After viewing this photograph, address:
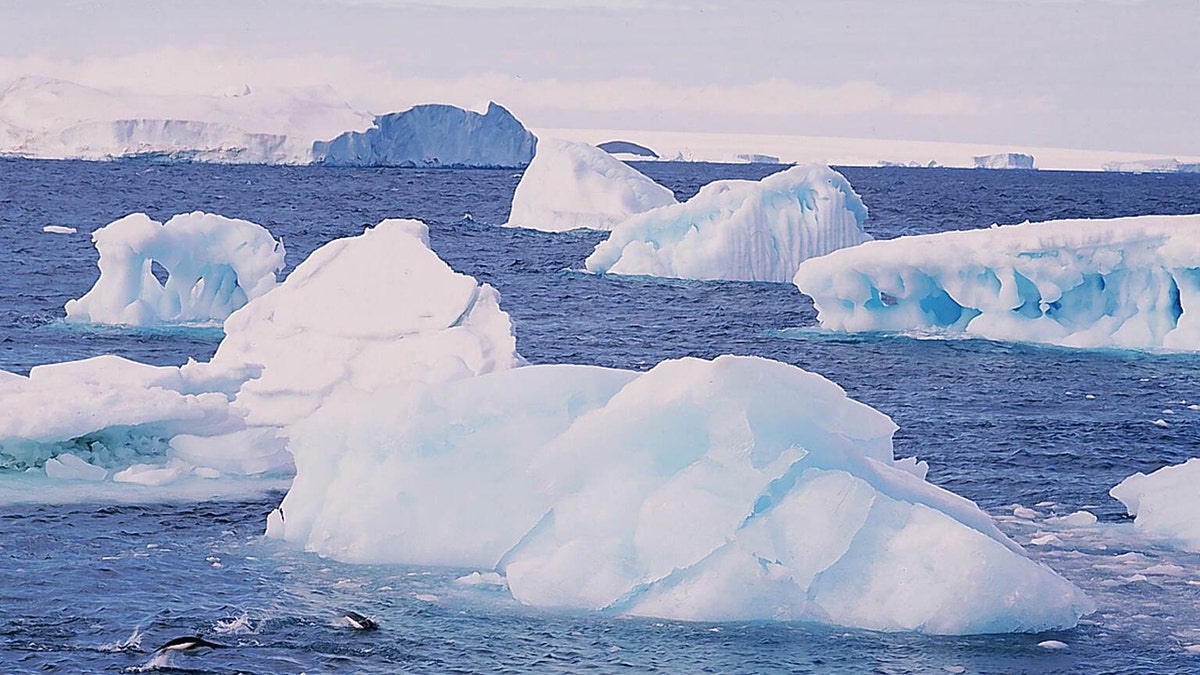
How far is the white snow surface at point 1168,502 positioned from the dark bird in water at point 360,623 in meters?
7.15

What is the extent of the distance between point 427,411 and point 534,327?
15.7 meters

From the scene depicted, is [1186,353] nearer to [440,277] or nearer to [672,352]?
[672,352]

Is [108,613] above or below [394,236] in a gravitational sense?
below

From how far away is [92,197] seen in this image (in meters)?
66.2

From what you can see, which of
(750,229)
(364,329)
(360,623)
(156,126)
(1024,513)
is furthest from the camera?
(156,126)

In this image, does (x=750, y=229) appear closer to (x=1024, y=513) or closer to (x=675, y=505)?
(x=1024, y=513)

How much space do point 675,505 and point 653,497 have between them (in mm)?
234

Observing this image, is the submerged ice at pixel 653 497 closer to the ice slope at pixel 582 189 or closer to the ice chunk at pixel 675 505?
the ice chunk at pixel 675 505

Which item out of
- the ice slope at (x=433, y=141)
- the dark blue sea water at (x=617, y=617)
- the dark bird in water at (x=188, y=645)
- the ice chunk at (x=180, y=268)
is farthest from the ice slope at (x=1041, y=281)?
the ice slope at (x=433, y=141)

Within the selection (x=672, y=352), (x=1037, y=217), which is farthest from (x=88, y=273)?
(x=1037, y=217)

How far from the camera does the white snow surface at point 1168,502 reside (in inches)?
509

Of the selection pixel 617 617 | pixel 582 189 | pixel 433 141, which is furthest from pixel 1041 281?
pixel 433 141

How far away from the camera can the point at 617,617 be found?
1037cm

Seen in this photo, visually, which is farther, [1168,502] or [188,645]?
[1168,502]
